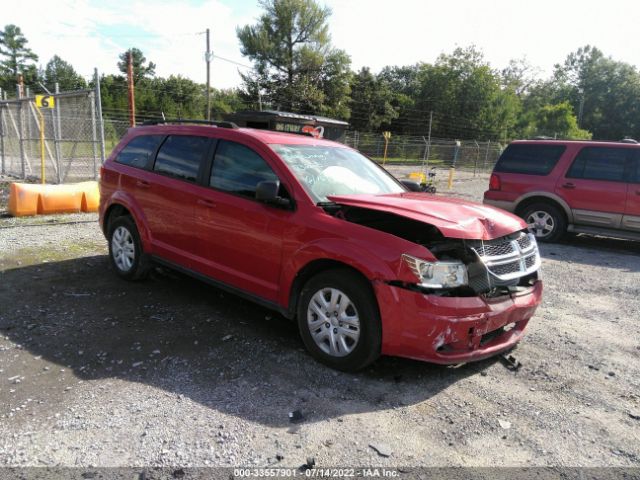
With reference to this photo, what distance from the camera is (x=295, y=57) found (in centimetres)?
4625

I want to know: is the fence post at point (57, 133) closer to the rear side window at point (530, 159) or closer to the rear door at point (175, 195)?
the rear door at point (175, 195)

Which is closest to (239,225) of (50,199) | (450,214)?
(450,214)

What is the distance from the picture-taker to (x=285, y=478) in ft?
8.30

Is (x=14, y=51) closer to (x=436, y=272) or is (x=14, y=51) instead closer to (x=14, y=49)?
(x=14, y=49)

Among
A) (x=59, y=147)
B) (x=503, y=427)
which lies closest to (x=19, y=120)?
(x=59, y=147)

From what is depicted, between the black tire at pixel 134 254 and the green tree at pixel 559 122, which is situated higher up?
the green tree at pixel 559 122

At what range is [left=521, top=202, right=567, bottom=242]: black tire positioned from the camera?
8734mm

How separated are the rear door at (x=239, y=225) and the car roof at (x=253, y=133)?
0.15 metres

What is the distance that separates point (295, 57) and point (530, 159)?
4103 centimetres

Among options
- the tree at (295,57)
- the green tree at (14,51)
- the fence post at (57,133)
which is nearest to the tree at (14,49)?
the green tree at (14,51)

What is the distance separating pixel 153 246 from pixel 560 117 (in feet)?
169

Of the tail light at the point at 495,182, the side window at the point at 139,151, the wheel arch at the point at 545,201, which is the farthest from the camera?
the tail light at the point at 495,182

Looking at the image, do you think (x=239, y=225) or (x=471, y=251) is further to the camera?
(x=239, y=225)

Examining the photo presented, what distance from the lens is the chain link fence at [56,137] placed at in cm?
1162
